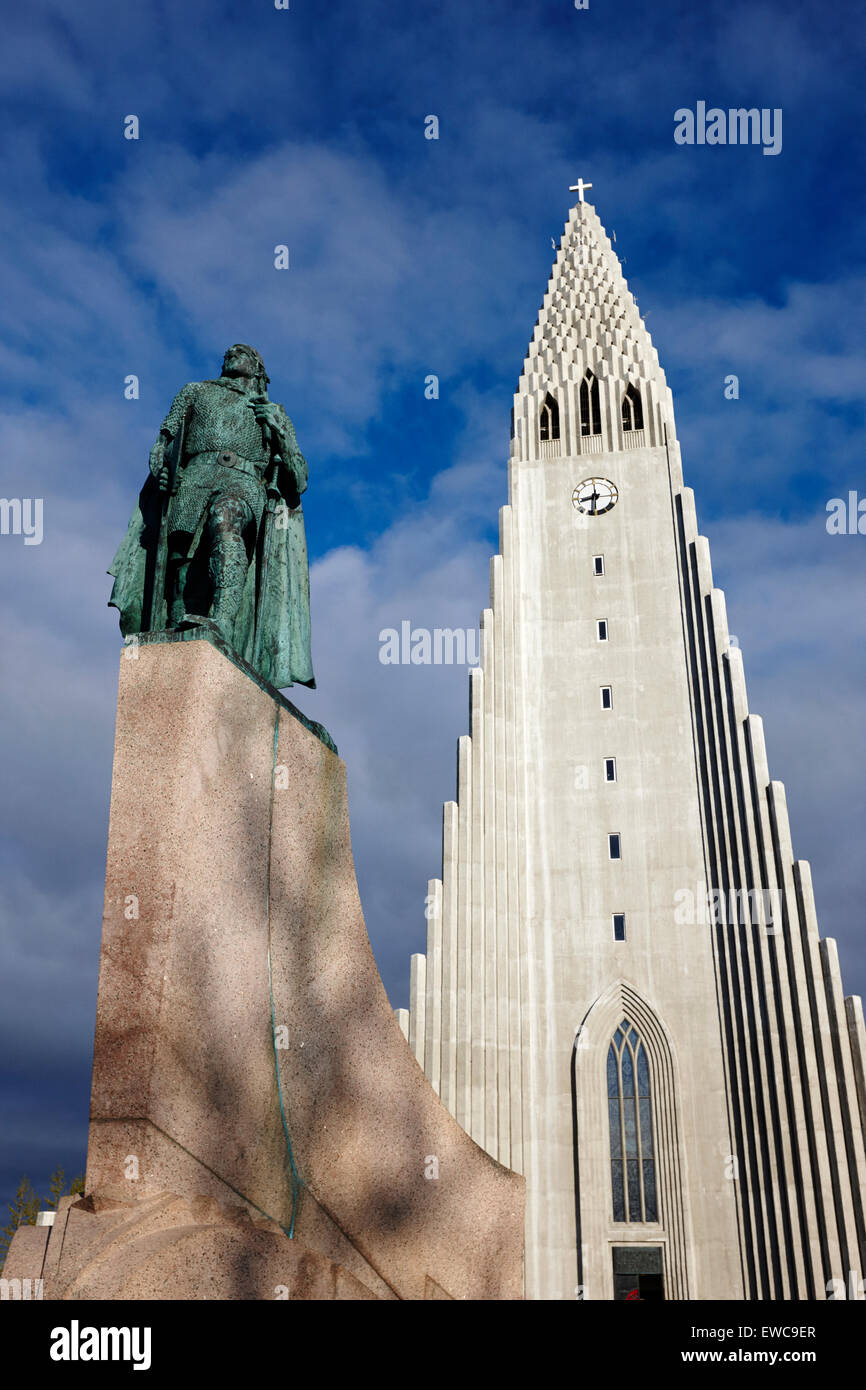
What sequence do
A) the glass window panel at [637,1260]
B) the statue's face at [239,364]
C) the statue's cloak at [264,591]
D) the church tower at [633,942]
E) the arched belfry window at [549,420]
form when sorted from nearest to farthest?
the statue's cloak at [264,591]
the statue's face at [239,364]
the church tower at [633,942]
the glass window panel at [637,1260]
the arched belfry window at [549,420]

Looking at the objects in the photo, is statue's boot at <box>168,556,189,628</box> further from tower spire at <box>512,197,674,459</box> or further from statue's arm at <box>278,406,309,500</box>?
tower spire at <box>512,197,674,459</box>

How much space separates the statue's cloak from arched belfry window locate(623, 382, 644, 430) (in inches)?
1133

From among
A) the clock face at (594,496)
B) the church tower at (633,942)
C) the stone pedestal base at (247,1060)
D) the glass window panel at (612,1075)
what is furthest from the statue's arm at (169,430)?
the clock face at (594,496)

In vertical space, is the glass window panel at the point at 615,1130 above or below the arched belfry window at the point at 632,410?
below

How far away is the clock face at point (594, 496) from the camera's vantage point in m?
34.7

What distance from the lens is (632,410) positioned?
1427 inches

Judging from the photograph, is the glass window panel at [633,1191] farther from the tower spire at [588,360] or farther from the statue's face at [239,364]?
the statue's face at [239,364]

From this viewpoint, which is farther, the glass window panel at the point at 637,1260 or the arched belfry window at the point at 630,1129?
the arched belfry window at the point at 630,1129

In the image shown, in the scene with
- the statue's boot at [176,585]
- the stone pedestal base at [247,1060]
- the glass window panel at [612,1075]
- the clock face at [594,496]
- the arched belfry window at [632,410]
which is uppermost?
the arched belfry window at [632,410]

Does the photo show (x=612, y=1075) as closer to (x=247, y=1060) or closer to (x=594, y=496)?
(x=594, y=496)

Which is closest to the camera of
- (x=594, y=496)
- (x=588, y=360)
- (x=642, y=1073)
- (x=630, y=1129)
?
(x=630, y=1129)

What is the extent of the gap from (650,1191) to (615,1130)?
151 cm

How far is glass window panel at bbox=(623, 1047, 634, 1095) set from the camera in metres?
27.6

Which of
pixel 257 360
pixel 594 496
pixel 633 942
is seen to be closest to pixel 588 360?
pixel 594 496
